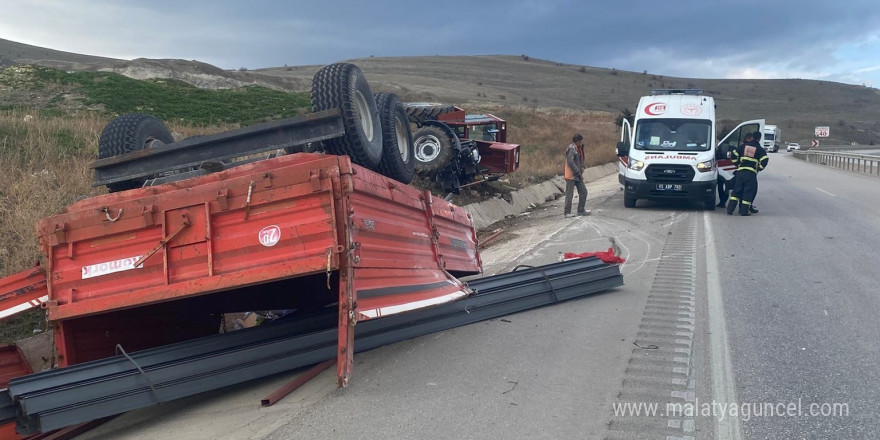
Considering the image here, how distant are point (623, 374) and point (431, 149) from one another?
10.8 metres

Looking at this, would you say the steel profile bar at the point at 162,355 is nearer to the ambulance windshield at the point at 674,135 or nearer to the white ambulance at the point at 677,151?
the white ambulance at the point at 677,151

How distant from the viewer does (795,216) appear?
1466 cm

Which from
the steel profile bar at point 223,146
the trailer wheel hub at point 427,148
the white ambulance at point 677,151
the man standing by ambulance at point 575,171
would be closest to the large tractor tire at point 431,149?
the trailer wheel hub at point 427,148

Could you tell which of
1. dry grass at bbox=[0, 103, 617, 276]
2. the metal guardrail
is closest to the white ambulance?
dry grass at bbox=[0, 103, 617, 276]

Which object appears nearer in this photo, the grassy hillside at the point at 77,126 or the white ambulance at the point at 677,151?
the grassy hillside at the point at 77,126

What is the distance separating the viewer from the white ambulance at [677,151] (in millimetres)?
15812

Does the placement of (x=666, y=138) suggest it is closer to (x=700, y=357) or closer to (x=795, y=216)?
(x=795, y=216)

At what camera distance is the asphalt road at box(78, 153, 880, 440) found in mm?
4293

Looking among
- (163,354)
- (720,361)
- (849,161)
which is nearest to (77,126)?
(163,354)

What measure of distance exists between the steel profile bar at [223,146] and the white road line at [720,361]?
11.2 feet

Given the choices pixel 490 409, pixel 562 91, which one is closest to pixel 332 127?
pixel 490 409

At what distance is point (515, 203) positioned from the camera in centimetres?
1831

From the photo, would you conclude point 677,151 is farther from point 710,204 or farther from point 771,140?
point 771,140

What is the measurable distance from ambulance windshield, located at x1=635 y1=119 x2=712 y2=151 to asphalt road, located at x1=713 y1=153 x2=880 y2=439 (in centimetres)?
295
